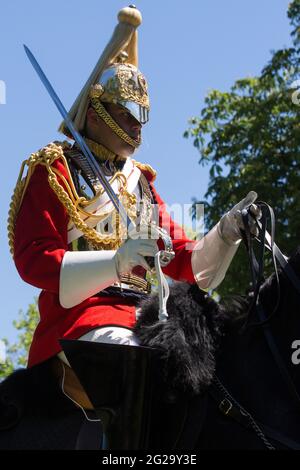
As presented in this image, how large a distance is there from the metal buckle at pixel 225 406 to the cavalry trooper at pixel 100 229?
1.64 feet

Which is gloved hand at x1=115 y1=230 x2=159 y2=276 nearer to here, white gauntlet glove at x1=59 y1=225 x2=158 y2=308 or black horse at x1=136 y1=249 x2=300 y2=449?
white gauntlet glove at x1=59 y1=225 x2=158 y2=308

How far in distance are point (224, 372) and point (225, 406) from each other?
207 mm

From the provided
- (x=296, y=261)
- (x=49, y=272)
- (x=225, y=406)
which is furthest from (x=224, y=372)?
(x=49, y=272)

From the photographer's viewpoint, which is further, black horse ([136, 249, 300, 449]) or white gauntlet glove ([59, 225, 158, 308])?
white gauntlet glove ([59, 225, 158, 308])

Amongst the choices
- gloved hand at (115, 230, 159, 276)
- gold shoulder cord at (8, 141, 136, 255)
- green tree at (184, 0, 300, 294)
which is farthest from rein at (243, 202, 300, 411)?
green tree at (184, 0, 300, 294)

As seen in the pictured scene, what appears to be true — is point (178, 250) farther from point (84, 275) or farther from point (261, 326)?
point (261, 326)

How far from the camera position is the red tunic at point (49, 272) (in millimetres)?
4754

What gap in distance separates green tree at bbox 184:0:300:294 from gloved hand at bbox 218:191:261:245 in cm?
710

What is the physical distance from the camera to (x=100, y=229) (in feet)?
17.0

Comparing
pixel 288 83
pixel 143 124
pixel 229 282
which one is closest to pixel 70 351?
pixel 143 124

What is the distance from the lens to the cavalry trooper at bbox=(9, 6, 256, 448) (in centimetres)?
466

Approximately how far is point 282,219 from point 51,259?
7.91 metres

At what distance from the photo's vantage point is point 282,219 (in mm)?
12359
